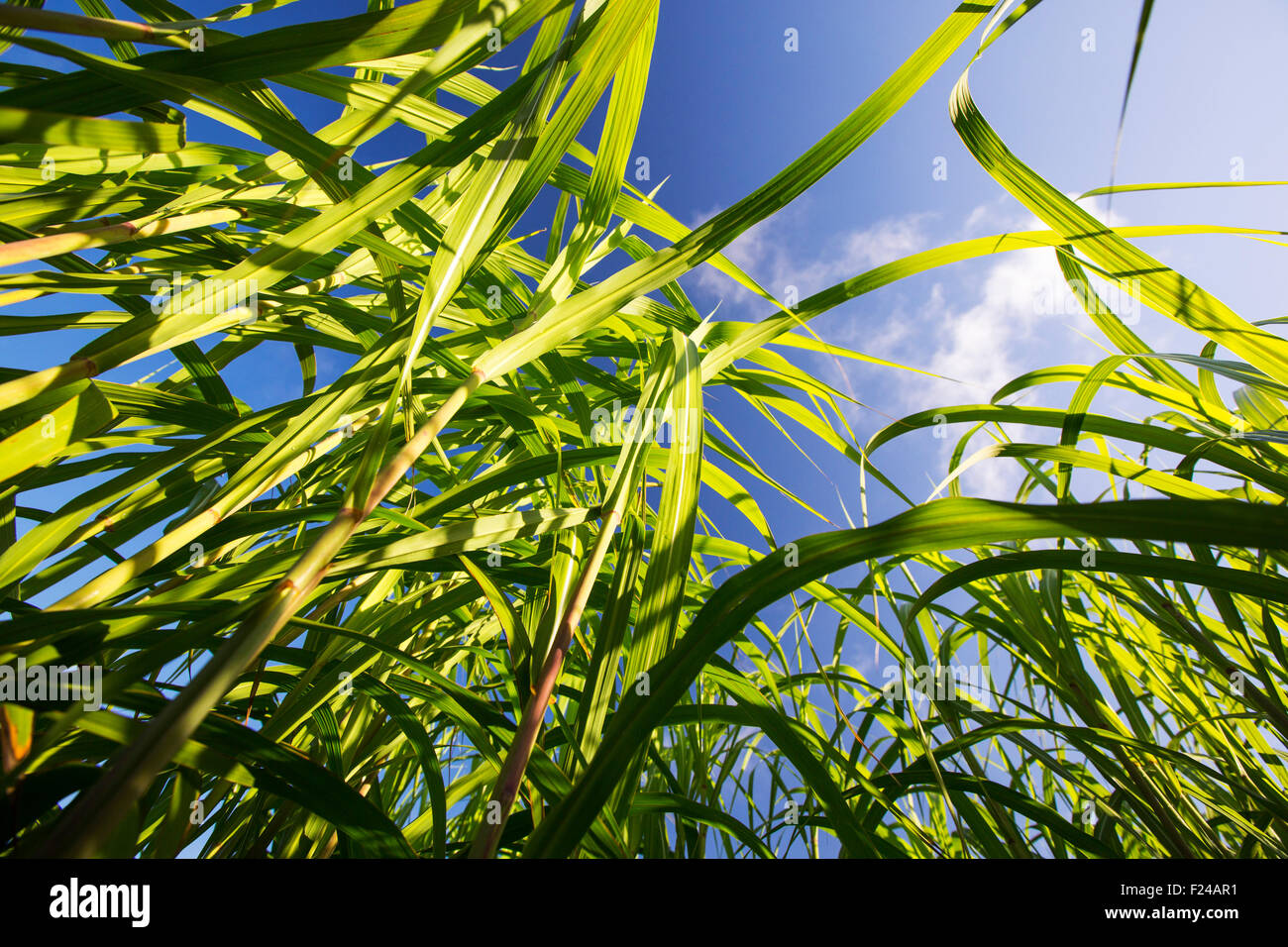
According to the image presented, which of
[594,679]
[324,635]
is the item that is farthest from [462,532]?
[324,635]

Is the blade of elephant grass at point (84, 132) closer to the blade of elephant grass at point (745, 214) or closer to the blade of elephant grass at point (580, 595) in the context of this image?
the blade of elephant grass at point (745, 214)

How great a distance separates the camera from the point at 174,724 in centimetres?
15

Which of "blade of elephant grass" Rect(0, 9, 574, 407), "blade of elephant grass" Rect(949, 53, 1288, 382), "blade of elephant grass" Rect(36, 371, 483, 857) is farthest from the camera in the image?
"blade of elephant grass" Rect(949, 53, 1288, 382)

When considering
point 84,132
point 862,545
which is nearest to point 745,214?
point 862,545

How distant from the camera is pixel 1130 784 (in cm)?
44

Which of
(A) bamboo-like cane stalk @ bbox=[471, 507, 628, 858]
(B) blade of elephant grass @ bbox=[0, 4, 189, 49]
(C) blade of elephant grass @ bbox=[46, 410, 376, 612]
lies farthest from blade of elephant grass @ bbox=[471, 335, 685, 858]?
(B) blade of elephant grass @ bbox=[0, 4, 189, 49]

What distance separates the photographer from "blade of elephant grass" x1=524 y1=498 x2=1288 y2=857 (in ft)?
0.70

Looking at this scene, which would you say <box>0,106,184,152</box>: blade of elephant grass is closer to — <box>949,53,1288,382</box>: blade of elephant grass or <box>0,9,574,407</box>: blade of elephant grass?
<box>0,9,574,407</box>: blade of elephant grass

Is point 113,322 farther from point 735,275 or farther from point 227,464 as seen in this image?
point 735,275

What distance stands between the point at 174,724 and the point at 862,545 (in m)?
0.26

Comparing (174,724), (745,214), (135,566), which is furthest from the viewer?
(745,214)

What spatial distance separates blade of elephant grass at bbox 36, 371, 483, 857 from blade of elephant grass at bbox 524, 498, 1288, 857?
126mm

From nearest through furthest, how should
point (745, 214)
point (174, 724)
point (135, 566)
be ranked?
1. point (174, 724)
2. point (135, 566)
3. point (745, 214)

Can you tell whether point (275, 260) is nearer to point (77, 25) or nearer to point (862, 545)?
point (77, 25)
